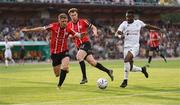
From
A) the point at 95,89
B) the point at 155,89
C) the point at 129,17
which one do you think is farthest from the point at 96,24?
the point at 155,89

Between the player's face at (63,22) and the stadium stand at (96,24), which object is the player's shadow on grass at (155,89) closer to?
the player's face at (63,22)

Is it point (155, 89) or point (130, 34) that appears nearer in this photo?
point (155, 89)

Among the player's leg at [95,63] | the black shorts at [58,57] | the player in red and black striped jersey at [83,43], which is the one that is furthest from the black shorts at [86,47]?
the black shorts at [58,57]

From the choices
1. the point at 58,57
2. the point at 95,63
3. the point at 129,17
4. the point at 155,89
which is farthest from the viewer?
the point at 95,63

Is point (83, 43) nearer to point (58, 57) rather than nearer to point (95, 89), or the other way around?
point (58, 57)

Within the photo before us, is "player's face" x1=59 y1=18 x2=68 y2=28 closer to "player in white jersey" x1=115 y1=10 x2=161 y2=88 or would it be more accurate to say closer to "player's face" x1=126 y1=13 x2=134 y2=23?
"player in white jersey" x1=115 y1=10 x2=161 y2=88

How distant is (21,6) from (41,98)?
3952 cm

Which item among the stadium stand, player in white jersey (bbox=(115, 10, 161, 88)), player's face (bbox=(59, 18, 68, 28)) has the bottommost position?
the stadium stand

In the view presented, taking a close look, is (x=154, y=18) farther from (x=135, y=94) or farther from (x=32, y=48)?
(x=135, y=94)

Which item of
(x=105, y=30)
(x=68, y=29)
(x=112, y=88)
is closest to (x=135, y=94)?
(x=112, y=88)

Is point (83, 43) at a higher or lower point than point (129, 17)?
lower

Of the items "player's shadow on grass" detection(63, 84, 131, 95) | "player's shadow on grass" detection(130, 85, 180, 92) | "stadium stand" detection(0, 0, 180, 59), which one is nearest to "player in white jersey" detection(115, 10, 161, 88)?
"player's shadow on grass" detection(130, 85, 180, 92)

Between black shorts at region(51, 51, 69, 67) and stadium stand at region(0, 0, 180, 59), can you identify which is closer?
black shorts at region(51, 51, 69, 67)

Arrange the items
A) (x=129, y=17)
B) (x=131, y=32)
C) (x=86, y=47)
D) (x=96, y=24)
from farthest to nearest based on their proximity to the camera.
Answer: (x=96, y=24) → (x=86, y=47) → (x=131, y=32) → (x=129, y=17)
